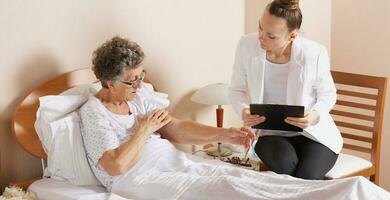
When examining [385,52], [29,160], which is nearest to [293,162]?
[29,160]

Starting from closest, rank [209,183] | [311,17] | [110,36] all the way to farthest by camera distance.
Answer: [209,183] < [110,36] < [311,17]

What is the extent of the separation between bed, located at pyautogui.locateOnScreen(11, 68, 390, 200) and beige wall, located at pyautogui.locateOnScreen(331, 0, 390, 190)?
5.53ft

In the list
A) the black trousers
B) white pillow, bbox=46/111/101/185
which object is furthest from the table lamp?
white pillow, bbox=46/111/101/185

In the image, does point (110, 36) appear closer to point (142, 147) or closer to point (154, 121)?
point (154, 121)

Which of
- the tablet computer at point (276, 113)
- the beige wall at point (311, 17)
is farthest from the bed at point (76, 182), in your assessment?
the beige wall at point (311, 17)

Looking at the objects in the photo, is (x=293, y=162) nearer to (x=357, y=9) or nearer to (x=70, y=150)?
(x=70, y=150)

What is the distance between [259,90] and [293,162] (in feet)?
1.16

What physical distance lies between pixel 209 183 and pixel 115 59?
58cm

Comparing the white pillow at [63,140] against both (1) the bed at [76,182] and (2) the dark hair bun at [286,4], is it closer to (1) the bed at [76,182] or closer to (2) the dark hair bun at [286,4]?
(1) the bed at [76,182]

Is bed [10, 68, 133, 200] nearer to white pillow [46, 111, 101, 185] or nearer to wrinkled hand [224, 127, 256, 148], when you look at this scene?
white pillow [46, 111, 101, 185]

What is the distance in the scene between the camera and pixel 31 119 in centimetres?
240

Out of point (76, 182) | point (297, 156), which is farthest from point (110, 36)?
point (297, 156)

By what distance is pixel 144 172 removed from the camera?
2.28m

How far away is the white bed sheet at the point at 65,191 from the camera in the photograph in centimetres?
218
